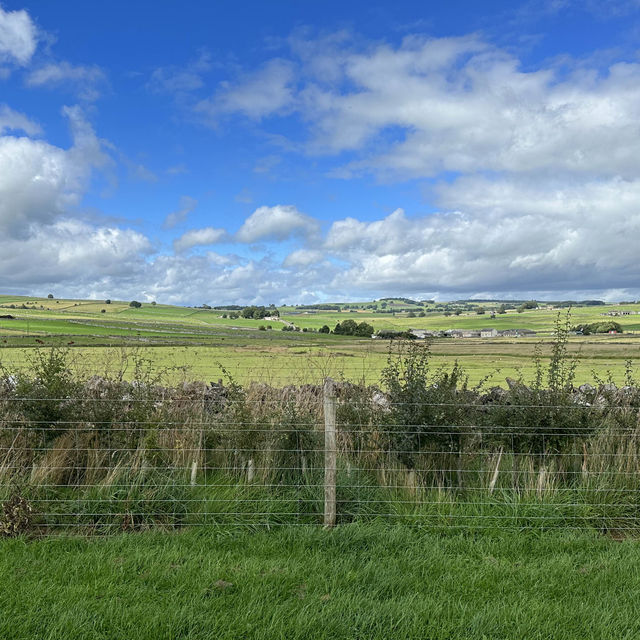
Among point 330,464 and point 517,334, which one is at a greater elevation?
point 517,334

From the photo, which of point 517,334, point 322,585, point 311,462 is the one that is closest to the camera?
point 322,585

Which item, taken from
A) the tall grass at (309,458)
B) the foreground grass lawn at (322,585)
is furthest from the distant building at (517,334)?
the foreground grass lawn at (322,585)

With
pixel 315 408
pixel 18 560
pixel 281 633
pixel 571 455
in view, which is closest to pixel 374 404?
pixel 315 408

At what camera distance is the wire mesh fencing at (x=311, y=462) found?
583cm

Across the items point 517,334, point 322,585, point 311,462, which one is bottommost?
point 322,585

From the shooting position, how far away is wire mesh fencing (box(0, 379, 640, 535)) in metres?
5.83

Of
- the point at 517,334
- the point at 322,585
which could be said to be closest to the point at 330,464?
the point at 322,585

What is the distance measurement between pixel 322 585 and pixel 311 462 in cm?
233

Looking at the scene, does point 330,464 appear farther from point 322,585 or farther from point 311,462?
point 322,585

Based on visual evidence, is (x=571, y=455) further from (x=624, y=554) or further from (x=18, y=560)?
(x=18, y=560)

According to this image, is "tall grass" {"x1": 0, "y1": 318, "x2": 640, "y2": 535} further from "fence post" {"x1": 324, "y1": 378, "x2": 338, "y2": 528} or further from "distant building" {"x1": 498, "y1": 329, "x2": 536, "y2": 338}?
"distant building" {"x1": 498, "y1": 329, "x2": 536, "y2": 338}

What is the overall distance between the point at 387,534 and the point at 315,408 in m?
2.53

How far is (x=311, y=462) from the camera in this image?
6.70m

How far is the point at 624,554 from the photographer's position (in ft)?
16.9
